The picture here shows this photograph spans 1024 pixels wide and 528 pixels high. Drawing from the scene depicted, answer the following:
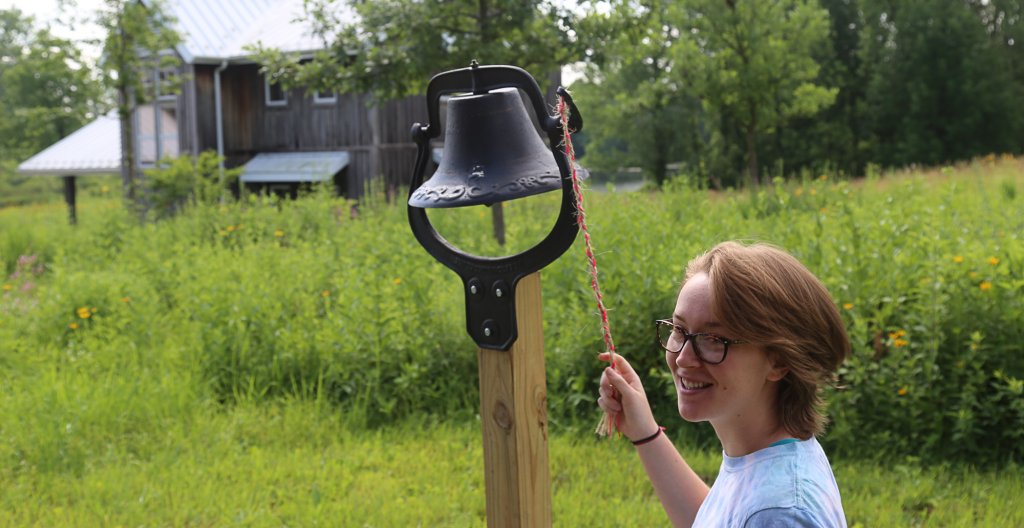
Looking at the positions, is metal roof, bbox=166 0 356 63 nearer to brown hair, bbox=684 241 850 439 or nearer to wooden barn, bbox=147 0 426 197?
wooden barn, bbox=147 0 426 197

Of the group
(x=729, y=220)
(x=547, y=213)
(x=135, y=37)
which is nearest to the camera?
(x=729, y=220)

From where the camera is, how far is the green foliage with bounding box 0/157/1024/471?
454 centimetres

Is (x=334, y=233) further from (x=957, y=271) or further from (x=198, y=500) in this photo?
(x=957, y=271)

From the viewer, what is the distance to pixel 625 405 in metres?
2.07

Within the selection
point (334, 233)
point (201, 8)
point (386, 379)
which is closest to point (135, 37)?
point (201, 8)

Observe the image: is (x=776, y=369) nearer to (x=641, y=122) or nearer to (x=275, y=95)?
(x=275, y=95)

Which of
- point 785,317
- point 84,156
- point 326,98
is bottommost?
point 785,317

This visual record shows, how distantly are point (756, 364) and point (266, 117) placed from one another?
2108cm

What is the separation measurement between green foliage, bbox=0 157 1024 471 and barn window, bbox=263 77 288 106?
13490 millimetres

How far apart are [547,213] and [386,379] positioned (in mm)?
4025

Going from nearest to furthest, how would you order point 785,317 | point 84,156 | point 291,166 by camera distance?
1. point 785,317
2. point 291,166
3. point 84,156

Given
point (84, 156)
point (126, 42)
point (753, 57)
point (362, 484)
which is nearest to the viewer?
point (362, 484)

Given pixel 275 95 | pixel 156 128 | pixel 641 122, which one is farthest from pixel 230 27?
pixel 641 122

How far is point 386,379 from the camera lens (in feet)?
18.5
